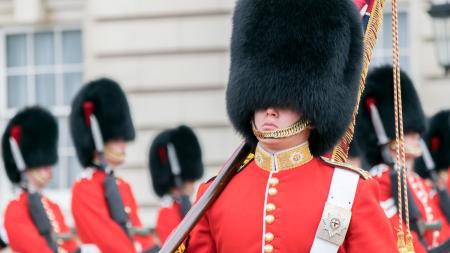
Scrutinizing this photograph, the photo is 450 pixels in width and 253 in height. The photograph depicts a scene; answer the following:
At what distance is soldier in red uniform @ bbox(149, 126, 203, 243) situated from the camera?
32.2 ft

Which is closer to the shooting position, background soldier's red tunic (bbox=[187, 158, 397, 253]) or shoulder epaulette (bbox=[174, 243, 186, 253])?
background soldier's red tunic (bbox=[187, 158, 397, 253])

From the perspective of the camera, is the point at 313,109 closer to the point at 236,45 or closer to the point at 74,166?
the point at 236,45

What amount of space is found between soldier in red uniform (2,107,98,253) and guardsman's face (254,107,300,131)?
4.10 metres

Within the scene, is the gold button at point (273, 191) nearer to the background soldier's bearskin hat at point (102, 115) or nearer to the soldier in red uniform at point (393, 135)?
the soldier in red uniform at point (393, 135)

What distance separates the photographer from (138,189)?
1188 centimetres

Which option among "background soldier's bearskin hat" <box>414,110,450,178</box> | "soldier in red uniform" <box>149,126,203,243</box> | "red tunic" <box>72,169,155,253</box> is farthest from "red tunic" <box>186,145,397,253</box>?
"soldier in red uniform" <box>149,126,203,243</box>

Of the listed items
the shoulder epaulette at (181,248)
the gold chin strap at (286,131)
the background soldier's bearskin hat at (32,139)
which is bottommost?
the background soldier's bearskin hat at (32,139)

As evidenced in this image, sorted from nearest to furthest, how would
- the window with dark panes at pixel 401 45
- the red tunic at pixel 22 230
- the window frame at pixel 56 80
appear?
the red tunic at pixel 22 230 < the window with dark panes at pixel 401 45 < the window frame at pixel 56 80

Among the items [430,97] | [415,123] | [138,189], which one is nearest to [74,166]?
[138,189]

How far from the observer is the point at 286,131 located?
416cm

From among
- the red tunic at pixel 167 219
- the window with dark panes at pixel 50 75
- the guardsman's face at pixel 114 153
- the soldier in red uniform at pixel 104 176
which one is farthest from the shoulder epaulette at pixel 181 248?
the window with dark panes at pixel 50 75

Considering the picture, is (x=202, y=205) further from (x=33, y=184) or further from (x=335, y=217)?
(x=33, y=184)

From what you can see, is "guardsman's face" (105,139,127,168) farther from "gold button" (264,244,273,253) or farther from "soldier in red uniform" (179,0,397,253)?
"gold button" (264,244,273,253)

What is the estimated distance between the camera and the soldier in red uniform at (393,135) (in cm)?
711
